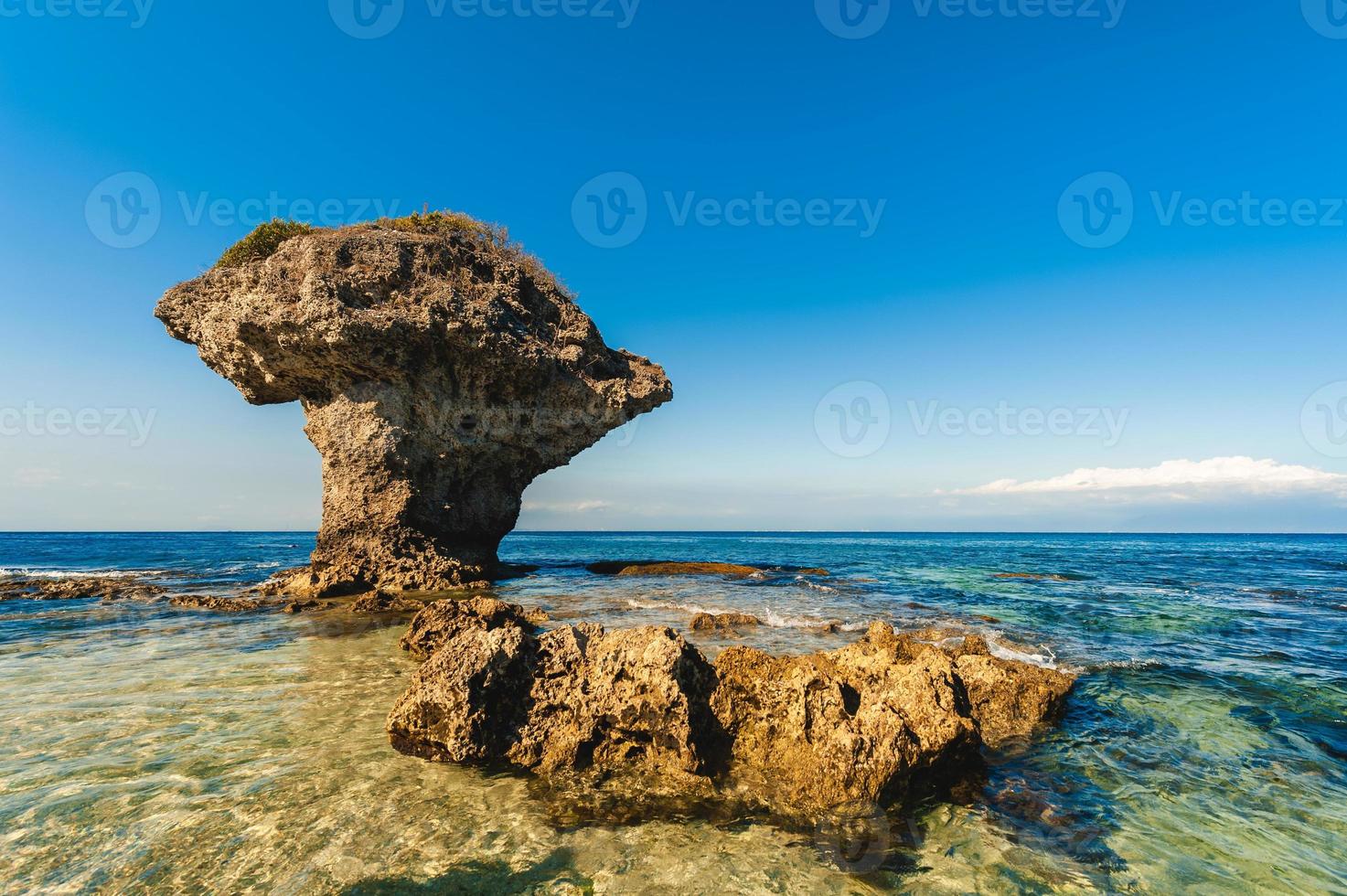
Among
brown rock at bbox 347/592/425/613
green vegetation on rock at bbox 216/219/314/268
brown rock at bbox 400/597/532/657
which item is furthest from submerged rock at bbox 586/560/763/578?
green vegetation on rock at bbox 216/219/314/268

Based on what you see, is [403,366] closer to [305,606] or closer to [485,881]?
[305,606]

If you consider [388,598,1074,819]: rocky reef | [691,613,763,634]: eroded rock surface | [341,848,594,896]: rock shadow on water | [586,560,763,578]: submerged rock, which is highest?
[388,598,1074,819]: rocky reef

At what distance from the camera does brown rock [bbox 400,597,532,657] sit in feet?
33.7

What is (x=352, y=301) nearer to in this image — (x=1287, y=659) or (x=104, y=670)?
(x=104, y=670)

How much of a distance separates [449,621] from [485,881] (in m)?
7.07

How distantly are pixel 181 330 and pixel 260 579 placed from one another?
10.7 meters

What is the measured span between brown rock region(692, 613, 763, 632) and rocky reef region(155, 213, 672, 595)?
1089cm

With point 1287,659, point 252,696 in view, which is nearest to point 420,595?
point 252,696

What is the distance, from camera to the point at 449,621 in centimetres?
1066

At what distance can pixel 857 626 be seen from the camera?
1395 centimetres

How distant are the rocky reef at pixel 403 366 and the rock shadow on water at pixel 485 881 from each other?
1639 centimetres

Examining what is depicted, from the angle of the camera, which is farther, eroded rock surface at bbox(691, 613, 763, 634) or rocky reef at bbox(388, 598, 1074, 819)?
eroded rock surface at bbox(691, 613, 763, 634)

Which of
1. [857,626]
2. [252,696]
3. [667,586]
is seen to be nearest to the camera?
[252,696]

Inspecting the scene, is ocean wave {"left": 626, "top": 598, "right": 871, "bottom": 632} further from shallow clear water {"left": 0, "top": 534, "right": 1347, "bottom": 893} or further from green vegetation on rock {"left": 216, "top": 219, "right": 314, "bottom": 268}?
green vegetation on rock {"left": 216, "top": 219, "right": 314, "bottom": 268}
